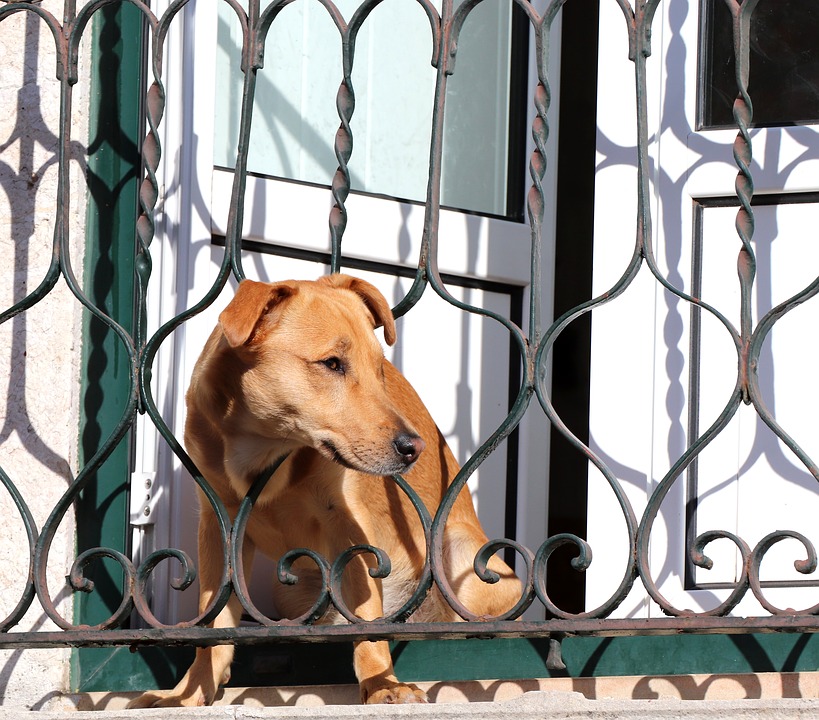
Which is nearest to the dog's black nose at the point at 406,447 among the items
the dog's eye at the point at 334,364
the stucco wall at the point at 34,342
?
the dog's eye at the point at 334,364

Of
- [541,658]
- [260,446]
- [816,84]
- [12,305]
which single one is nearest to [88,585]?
[260,446]

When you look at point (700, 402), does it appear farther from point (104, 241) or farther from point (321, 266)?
point (104, 241)

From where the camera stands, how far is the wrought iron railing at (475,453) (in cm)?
238

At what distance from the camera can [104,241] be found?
292 cm

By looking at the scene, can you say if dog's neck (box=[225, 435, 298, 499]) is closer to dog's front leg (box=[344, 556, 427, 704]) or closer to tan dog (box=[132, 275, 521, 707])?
tan dog (box=[132, 275, 521, 707])

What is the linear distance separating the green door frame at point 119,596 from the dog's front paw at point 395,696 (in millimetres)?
135

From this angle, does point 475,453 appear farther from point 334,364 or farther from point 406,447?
point 334,364

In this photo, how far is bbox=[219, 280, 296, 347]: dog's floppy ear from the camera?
2.46m

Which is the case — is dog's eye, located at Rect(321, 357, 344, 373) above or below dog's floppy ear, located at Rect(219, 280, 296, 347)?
below

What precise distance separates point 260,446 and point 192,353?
18.1 inches

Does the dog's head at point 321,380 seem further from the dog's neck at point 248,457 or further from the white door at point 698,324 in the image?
the white door at point 698,324

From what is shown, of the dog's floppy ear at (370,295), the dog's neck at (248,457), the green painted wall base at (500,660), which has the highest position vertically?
the dog's floppy ear at (370,295)

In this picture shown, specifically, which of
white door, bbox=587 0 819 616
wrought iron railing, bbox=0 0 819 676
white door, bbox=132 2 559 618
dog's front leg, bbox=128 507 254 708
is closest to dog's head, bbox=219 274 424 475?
wrought iron railing, bbox=0 0 819 676

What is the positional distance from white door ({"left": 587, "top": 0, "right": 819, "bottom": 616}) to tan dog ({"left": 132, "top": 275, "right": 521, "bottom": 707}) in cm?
46
